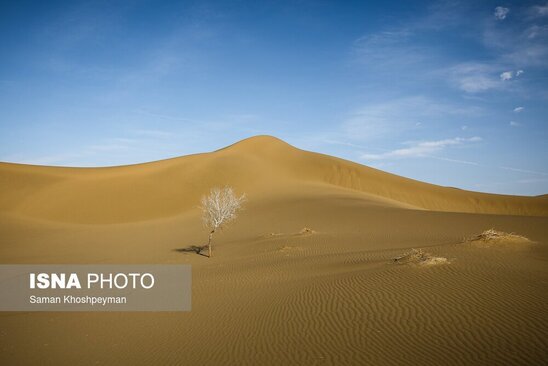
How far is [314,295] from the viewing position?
11734 mm

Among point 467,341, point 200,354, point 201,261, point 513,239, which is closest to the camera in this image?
point 467,341

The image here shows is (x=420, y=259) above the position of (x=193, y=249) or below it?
above

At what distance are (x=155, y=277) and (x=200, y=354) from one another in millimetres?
9501

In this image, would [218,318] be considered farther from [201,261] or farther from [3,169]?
[3,169]

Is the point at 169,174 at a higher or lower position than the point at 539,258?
higher

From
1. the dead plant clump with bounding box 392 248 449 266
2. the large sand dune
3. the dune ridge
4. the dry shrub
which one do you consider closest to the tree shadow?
the large sand dune

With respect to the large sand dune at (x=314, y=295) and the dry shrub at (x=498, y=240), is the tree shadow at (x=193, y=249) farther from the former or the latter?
the dry shrub at (x=498, y=240)

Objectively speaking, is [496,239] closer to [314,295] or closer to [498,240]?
[498,240]

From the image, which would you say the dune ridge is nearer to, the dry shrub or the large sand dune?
the large sand dune

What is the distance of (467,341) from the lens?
24.5 feet

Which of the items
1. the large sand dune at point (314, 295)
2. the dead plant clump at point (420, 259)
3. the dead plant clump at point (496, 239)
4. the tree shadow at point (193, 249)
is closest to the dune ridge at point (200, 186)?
the large sand dune at point (314, 295)

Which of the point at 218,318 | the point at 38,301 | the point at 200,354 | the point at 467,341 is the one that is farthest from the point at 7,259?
the point at 467,341

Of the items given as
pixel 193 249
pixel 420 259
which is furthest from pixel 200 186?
pixel 420 259

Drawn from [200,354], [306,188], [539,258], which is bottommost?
[200,354]
